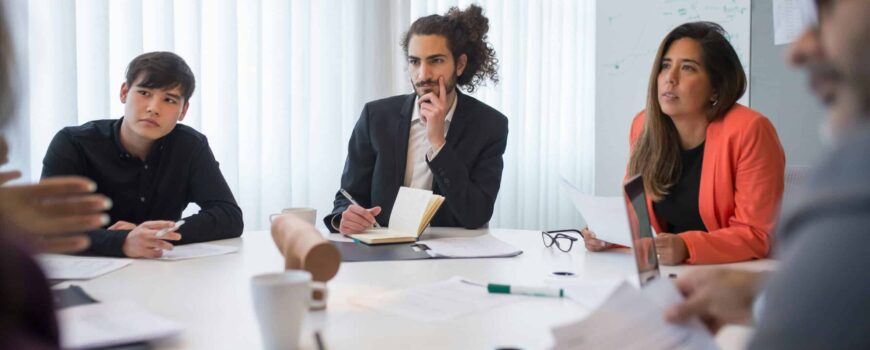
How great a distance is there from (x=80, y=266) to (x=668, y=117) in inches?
67.3

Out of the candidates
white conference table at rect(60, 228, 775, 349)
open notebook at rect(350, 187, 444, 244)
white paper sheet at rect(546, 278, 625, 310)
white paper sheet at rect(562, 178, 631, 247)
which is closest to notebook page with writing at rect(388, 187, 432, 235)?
open notebook at rect(350, 187, 444, 244)

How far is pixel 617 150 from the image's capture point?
402 centimetres

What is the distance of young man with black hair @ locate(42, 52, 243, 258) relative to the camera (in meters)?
2.06

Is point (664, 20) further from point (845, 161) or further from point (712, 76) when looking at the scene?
point (845, 161)

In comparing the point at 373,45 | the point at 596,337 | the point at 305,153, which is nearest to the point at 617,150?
the point at 373,45

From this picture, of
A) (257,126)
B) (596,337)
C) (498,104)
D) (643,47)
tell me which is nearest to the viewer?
(596,337)

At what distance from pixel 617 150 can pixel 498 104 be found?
750mm

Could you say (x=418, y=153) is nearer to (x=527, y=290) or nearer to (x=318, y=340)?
(x=527, y=290)

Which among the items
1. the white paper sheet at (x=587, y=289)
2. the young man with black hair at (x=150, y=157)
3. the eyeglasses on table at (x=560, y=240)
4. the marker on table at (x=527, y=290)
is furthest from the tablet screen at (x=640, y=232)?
the young man with black hair at (x=150, y=157)

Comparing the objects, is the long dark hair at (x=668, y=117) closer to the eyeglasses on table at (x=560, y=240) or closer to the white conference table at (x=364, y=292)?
the eyeglasses on table at (x=560, y=240)

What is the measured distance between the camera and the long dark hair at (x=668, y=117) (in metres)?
2.05

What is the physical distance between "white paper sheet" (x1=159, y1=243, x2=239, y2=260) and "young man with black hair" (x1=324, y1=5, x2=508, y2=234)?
58cm

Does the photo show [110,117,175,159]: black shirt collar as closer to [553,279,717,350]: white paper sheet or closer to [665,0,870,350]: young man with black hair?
[553,279,717,350]: white paper sheet

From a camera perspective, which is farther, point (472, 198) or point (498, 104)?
point (498, 104)
